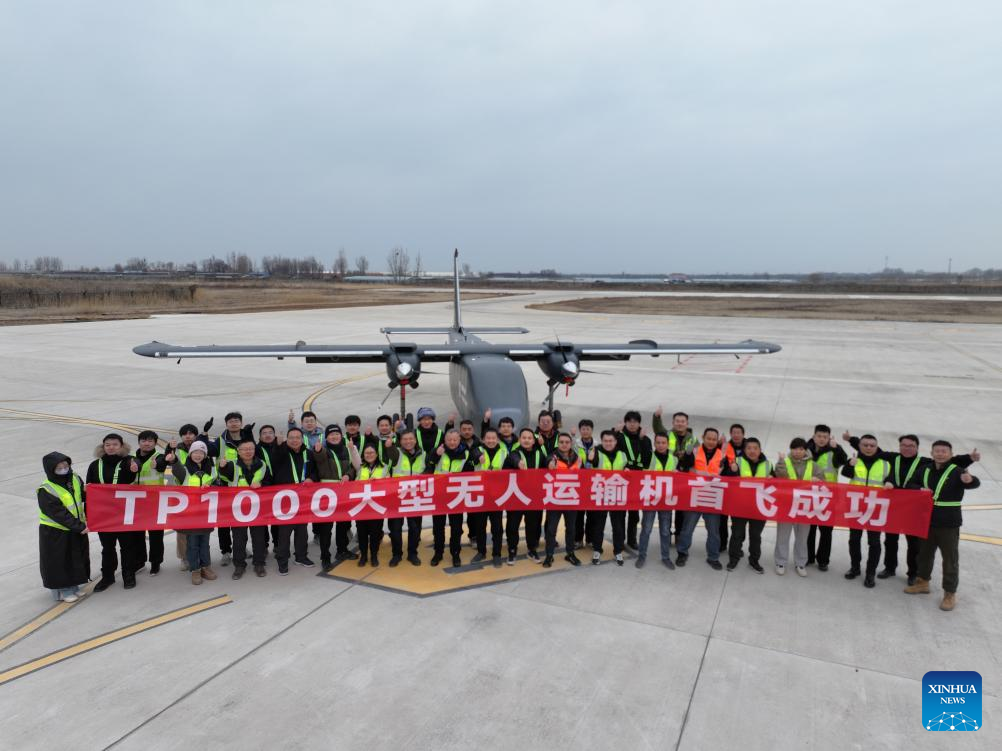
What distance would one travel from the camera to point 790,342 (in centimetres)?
3741

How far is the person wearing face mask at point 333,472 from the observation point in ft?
27.8

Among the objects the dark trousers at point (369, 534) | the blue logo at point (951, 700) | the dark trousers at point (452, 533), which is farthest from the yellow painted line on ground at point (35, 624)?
the blue logo at point (951, 700)

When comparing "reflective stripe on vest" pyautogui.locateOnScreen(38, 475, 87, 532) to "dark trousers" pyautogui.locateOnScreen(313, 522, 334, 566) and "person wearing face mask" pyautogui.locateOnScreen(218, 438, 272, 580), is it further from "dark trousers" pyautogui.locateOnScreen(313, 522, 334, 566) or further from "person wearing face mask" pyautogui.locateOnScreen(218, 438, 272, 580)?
"dark trousers" pyautogui.locateOnScreen(313, 522, 334, 566)

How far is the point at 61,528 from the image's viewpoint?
24.4ft

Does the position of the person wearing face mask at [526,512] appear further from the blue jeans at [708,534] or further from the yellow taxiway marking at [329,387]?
the yellow taxiway marking at [329,387]

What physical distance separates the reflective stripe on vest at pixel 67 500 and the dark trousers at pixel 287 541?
238 centimetres

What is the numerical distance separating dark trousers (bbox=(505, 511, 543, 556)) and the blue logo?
4818mm

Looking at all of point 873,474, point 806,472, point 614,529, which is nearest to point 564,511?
point 614,529

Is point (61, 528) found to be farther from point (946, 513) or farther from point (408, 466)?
point (946, 513)

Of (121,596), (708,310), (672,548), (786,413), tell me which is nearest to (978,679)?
(672,548)

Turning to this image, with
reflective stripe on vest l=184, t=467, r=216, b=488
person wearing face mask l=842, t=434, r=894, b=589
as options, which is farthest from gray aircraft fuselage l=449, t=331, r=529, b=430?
person wearing face mask l=842, t=434, r=894, b=589

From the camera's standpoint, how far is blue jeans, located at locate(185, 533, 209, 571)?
803 centimetres

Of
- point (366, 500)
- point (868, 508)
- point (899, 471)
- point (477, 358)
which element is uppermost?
point (477, 358)

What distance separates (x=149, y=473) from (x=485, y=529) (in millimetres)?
4787
